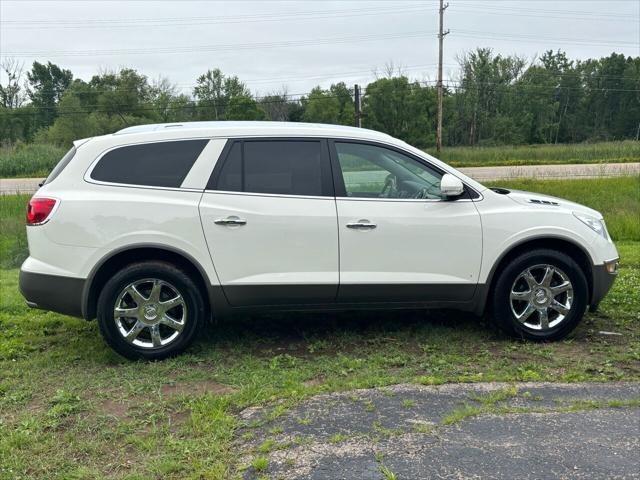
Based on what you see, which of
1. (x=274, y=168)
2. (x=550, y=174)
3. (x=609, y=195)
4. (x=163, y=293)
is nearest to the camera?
(x=163, y=293)

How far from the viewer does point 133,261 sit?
4.68 metres

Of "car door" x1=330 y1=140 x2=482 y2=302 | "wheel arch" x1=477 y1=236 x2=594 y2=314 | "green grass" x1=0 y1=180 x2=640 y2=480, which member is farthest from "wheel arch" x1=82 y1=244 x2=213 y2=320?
"wheel arch" x1=477 y1=236 x2=594 y2=314

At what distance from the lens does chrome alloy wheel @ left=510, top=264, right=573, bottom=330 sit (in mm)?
4957

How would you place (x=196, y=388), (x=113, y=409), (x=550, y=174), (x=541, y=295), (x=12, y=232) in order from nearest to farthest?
(x=113, y=409) < (x=196, y=388) < (x=541, y=295) < (x=12, y=232) < (x=550, y=174)

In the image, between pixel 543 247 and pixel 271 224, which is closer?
pixel 271 224

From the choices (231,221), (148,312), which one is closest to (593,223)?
(231,221)

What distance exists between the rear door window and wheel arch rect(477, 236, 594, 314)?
1553 mm

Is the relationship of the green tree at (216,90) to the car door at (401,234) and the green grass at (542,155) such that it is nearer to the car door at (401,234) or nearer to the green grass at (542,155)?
the green grass at (542,155)

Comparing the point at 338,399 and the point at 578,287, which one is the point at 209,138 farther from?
the point at 578,287

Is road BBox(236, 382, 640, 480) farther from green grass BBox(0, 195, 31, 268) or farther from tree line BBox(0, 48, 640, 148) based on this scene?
tree line BBox(0, 48, 640, 148)

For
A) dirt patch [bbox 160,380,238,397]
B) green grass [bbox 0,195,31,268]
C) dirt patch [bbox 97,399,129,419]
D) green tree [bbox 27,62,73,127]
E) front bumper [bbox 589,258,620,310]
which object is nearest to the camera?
dirt patch [bbox 97,399,129,419]

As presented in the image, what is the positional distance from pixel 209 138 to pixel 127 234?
100 centimetres

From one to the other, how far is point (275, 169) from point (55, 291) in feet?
6.39

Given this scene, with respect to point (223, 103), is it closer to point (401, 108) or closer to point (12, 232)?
point (401, 108)
